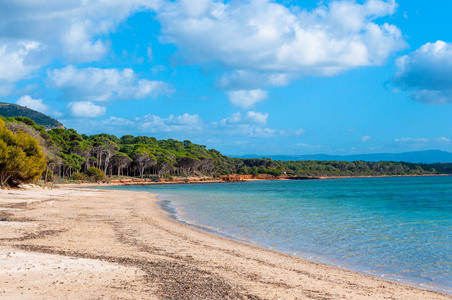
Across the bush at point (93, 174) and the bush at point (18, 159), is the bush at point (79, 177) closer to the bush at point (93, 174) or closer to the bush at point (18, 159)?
the bush at point (93, 174)

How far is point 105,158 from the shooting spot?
312 ft

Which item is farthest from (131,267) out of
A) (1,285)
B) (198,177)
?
(198,177)

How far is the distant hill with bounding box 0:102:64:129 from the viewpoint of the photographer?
5546 inches

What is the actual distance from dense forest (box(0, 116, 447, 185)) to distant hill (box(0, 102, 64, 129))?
105 feet

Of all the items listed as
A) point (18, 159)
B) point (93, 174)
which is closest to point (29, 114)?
point (93, 174)

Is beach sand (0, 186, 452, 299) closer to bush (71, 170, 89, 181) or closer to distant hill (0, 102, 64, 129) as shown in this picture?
bush (71, 170, 89, 181)

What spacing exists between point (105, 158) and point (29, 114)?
70459 mm

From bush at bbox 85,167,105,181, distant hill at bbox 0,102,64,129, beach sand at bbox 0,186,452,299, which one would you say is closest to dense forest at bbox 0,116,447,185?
bush at bbox 85,167,105,181

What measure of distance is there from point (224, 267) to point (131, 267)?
2295 mm

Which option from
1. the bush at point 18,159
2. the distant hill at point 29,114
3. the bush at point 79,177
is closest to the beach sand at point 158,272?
the bush at point 18,159

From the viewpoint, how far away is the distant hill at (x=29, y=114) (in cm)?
14088

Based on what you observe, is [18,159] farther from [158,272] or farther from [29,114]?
[29,114]

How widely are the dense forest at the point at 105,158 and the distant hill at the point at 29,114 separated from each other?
32.0 m

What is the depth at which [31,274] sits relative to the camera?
274 inches
